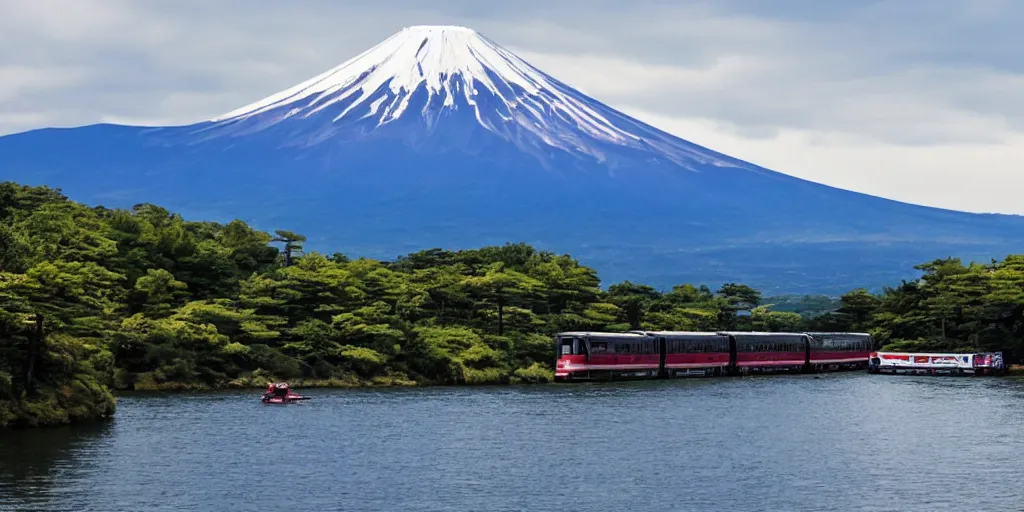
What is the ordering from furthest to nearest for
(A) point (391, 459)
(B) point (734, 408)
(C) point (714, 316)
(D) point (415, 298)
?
1. (C) point (714, 316)
2. (D) point (415, 298)
3. (B) point (734, 408)
4. (A) point (391, 459)

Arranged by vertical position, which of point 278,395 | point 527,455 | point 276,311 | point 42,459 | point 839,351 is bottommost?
point 42,459

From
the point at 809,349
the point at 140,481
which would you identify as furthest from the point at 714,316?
the point at 140,481

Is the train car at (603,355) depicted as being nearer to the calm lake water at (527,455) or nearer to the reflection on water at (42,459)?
the calm lake water at (527,455)

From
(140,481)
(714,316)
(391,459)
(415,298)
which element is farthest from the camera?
(714,316)

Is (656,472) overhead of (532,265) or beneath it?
beneath

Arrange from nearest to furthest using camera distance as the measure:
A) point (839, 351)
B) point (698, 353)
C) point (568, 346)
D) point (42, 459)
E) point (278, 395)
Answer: point (42, 459) < point (278, 395) < point (568, 346) < point (698, 353) < point (839, 351)

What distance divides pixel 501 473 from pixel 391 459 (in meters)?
4.26

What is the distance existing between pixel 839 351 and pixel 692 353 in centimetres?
1565

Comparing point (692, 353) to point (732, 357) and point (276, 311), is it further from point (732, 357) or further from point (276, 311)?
point (276, 311)

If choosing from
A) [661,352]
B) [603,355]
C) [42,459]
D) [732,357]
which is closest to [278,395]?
[42,459]

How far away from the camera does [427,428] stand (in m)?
48.6

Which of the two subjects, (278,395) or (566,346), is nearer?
(278,395)

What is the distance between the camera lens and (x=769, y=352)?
274 ft

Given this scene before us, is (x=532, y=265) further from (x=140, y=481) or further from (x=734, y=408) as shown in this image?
(x=140, y=481)
